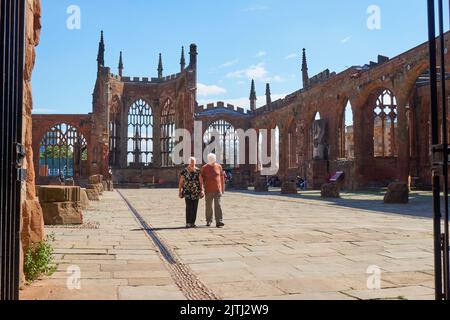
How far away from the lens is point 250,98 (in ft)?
158

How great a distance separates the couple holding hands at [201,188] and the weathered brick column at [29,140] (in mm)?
3881

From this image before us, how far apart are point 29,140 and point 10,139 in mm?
1091

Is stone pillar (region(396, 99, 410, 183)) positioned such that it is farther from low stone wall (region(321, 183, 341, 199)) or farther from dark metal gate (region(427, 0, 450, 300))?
dark metal gate (region(427, 0, 450, 300))

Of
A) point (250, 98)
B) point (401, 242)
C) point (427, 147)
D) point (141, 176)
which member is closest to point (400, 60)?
point (427, 147)

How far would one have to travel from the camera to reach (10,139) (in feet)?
9.53

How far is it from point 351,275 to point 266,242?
2146 mm

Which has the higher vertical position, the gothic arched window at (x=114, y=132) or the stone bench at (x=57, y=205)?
the gothic arched window at (x=114, y=132)

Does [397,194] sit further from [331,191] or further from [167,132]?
[167,132]

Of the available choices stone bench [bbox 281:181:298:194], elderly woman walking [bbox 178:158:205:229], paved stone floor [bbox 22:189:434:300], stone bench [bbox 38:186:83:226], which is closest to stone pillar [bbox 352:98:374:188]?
stone bench [bbox 281:181:298:194]

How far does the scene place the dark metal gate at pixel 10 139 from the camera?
279 centimetres

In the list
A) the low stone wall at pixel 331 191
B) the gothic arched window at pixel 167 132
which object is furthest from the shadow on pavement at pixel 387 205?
the gothic arched window at pixel 167 132

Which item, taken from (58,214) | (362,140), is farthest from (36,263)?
(362,140)

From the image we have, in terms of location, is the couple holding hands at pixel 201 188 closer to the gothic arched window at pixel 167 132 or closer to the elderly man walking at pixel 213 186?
the elderly man walking at pixel 213 186
